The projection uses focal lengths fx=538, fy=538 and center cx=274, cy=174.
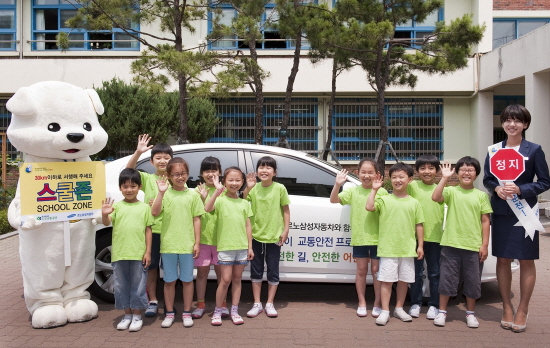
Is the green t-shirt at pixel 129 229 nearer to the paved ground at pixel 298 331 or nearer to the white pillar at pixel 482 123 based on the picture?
the paved ground at pixel 298 331

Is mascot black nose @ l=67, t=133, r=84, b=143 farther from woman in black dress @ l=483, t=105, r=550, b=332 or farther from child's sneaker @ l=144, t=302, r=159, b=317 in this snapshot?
woman in black dress @ l=483, t=105, r=550, b=332

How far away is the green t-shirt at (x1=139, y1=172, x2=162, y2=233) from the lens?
484 centimetres

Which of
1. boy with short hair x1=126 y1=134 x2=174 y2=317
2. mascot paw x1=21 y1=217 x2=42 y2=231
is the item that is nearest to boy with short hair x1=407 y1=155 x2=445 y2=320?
boy with short hair x1=126 y1=134 x2=174 y2=317

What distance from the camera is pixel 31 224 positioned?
14.8 feet

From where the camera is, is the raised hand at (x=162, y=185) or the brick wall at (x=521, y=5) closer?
the raised hand at (x=162, y=185)

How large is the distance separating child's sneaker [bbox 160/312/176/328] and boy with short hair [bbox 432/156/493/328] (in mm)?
2331

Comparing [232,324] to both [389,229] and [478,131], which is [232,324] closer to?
[389,229]

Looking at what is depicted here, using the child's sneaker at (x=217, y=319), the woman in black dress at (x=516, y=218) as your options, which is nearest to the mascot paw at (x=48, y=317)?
the child's sneaker at (x=217, y=319)

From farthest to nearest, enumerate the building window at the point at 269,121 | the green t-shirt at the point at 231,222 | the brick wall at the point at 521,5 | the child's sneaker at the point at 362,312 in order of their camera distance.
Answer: the brick wall at the point at 521,5
the building window at the point at 269,121
the child's sneaker at the point at 362,312
the green t-shirt at the point at 231,222

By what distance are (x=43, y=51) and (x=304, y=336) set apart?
1498cm

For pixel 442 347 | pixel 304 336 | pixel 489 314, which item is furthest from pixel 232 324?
pixel 489 314

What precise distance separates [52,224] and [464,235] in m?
3.60

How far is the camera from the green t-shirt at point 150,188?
4840mm

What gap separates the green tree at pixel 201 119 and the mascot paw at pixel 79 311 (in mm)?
9726
